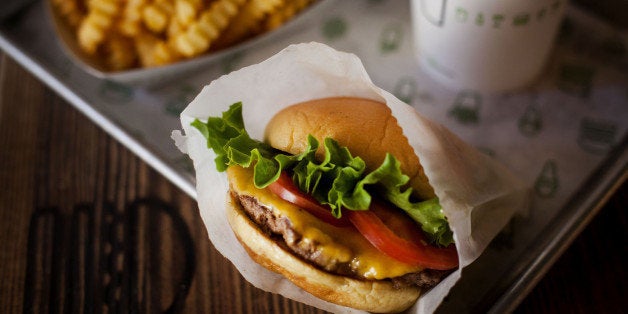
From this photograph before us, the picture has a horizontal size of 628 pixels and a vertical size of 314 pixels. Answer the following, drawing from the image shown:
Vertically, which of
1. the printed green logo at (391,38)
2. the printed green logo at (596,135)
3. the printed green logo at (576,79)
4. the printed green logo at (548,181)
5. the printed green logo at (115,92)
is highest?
the printed green logo at (391,38)

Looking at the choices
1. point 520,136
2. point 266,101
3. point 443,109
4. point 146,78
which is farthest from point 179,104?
point 520,136

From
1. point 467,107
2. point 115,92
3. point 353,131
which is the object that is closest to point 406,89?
point 467,107

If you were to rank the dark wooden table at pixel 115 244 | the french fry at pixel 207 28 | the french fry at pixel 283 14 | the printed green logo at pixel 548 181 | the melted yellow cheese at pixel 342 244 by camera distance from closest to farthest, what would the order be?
the melted yellow cheese at pixel 342 244, the dark wooden table at pixel 115 244, the printed green logo at pixel 548 181, the french fry at pixel 207 28, the french fry at pixel 283 14

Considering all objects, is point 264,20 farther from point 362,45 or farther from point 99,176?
point 99,176

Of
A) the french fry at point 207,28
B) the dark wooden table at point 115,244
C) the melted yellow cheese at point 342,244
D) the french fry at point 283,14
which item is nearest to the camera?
the melted yellow cheese at point 342,244

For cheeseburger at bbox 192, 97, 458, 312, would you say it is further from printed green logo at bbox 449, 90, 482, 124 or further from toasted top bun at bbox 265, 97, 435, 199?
printed green logo at bbox 449, 90, 482, 124

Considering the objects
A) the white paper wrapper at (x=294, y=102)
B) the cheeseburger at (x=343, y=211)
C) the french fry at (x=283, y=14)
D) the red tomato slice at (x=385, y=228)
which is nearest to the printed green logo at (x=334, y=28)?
the french fry at (x=283, y=14)

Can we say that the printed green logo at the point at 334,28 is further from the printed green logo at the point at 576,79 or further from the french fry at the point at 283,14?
the printed green logo at the point at 576,79

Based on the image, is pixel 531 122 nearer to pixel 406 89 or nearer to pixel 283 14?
pixel 406 89
